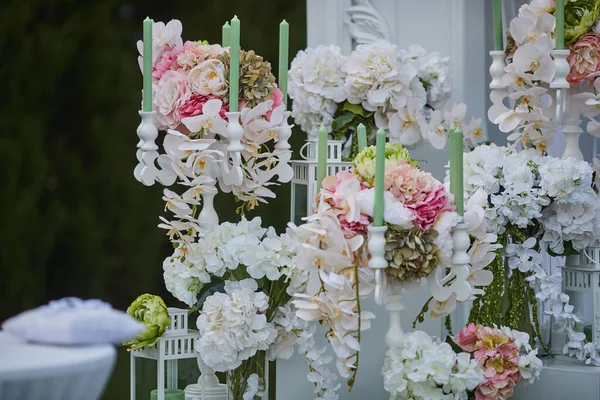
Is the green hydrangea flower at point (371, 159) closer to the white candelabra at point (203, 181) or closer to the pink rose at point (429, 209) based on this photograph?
the pink rose at point (429, 209)

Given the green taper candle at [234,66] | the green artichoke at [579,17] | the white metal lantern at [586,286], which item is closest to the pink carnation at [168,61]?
the green taper candle at [234,66]

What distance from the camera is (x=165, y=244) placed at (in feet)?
9.45

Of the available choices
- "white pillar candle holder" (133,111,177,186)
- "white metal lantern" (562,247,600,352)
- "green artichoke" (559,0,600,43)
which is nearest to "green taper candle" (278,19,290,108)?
"white pillar candle holder" (133,111,177,186)

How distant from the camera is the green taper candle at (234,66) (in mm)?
1526

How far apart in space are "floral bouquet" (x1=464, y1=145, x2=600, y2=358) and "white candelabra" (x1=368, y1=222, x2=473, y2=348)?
212 mm

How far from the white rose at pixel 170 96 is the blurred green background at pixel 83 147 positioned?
3.67 feet

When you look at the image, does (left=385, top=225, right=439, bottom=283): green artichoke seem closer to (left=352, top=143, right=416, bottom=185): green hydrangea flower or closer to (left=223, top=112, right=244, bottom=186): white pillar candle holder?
(left=352, top=143, right=416, bottom=185): green hydrangea flower

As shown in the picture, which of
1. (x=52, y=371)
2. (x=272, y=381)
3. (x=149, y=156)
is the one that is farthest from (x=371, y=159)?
(x=52, y=371)

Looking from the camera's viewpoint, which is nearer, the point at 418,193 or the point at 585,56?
the point at 418,193

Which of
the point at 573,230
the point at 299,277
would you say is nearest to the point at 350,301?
the point at 299,277

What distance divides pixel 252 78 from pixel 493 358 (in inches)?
22.5

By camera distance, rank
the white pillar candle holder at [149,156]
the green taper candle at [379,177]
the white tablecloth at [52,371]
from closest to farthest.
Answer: the white tablecloth at [52,371], the green taper candle at [379,177], the white pillar candle holder at [149,156]

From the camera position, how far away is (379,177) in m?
1.31

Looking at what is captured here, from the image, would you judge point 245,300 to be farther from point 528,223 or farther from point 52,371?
point 52,371
